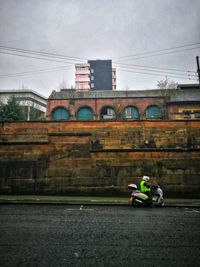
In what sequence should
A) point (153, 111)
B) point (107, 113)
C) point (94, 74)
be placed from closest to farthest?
point (153, 111), point (107, 113), point (94, 74)

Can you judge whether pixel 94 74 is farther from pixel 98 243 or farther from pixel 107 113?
pixel 98 243

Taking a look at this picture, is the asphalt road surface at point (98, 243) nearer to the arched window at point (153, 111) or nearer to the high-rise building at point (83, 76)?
the arched window at point (153, 111)

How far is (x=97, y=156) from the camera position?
1474cm

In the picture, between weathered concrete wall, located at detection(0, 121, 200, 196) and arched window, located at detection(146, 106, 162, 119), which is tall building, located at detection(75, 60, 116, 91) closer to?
arched window, located at detection(146, 106, 162, 119)

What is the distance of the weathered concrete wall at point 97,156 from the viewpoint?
14.2 meters

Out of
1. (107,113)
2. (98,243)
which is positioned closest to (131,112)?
(107,113)

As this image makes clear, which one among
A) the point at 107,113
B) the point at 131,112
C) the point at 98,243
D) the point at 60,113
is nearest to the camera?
the point at 98,243

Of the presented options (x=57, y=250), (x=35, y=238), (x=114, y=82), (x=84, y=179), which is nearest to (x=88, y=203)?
(x=84, y=179)

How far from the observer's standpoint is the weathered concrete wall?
14173 mm

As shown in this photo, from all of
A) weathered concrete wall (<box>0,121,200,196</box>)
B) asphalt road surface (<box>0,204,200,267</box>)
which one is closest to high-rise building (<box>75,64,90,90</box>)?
weathered concrete wall (<box>0,121,200,196</box>)

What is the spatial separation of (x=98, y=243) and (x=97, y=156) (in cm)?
1024

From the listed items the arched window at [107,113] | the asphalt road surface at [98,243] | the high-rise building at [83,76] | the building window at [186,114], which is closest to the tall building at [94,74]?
the high-rise building at [83,76]

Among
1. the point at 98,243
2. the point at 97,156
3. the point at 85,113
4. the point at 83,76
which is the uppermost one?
the point at 83,76

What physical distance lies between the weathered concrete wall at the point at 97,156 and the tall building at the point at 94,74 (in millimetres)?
65975
